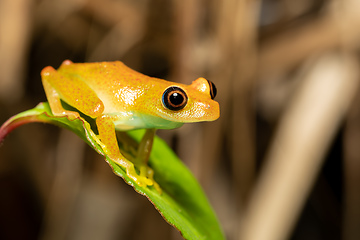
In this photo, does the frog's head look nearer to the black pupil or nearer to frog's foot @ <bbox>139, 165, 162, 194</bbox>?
the black pupil

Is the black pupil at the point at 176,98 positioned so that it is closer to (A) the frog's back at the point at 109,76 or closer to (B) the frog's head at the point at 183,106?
(B) the frog's head at the point at 183,106

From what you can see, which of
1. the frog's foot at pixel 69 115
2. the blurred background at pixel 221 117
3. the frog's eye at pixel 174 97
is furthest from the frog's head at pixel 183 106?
the blurred background at pixel 221 117

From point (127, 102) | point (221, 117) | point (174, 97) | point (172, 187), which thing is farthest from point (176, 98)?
point (221, 117)

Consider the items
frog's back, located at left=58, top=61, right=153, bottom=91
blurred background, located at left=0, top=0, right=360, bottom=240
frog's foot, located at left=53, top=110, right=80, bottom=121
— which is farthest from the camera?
blurred background, located at left=0, top=0, right=360, bottom=240

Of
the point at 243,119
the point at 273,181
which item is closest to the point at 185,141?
the point at 243,119

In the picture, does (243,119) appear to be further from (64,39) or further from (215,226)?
(64,39)

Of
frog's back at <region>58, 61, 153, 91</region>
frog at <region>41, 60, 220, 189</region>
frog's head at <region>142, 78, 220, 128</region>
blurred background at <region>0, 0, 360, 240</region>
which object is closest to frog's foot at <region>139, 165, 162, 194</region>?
frog at <region>41, 60, 220, 189</region>
